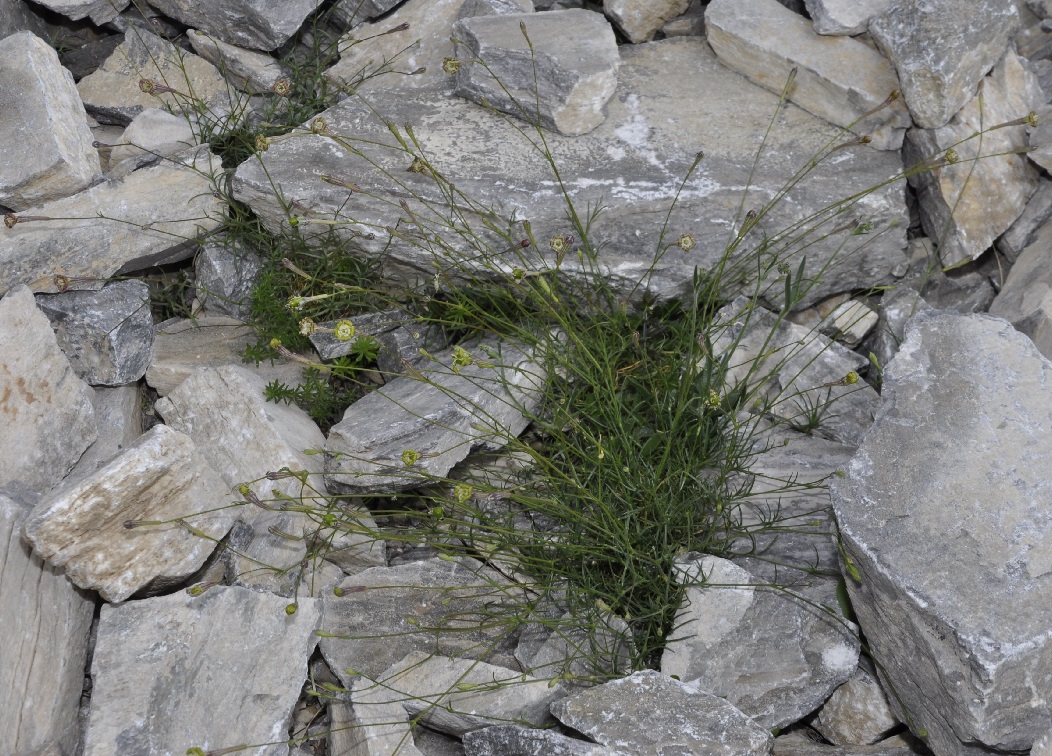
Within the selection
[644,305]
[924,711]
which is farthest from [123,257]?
[924,711]

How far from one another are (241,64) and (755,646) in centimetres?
299

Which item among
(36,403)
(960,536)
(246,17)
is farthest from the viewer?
(246,17)

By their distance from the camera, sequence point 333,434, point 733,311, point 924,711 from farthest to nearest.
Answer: point 733,311 → point 333,434 → point 924,711

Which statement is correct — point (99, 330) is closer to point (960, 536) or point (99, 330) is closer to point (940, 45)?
point (960, 536)

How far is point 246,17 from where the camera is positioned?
4.14 meters

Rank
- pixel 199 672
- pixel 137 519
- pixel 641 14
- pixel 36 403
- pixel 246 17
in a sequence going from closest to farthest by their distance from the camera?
pixel 199 672, pixel 137 519, pixel 36 403, pixel 246 17, pixel 641 14

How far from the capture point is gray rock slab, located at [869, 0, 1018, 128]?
3637mm

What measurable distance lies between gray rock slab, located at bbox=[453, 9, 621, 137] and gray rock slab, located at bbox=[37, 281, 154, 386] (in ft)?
4.90

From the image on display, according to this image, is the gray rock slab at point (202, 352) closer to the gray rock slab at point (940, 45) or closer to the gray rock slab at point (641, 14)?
the gray rock slab at point (641, 14)

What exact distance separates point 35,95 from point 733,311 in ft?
8.67

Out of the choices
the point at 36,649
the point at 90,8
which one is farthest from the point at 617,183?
the point at 36,649

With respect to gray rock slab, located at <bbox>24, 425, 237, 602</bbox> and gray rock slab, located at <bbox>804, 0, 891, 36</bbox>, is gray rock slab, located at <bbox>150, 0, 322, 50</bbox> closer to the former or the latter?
gray rock slab, located at <bbox>24, 425, 237, 602</bbox>

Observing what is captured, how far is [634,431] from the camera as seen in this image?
135 inches

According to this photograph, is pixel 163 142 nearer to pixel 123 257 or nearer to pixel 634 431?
pixel 123 257
